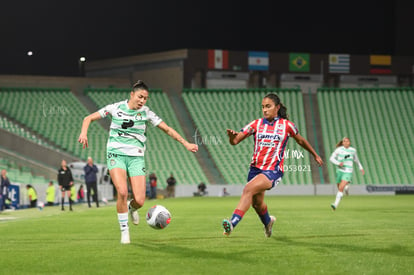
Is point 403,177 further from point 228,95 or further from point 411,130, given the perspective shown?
point 228,95

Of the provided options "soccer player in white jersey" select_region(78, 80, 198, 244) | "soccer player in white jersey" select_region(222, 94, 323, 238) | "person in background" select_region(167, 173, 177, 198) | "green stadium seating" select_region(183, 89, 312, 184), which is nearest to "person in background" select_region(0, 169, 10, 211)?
"soccer player in white jersey" select_region(78, 80, 198, 244)

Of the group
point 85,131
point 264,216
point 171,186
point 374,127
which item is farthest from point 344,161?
point 374,127

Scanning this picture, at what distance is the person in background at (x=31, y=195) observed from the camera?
32534 mm

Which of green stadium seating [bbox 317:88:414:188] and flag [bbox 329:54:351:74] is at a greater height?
flag [bbox 329:54:351:74]

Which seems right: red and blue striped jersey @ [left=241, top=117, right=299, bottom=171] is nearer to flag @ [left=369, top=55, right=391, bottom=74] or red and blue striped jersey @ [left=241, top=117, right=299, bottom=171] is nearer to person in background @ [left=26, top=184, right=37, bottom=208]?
person in background @ [left=26, top=184, right=37, bottom=208]

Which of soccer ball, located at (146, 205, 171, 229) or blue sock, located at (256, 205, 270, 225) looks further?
blue sock, located at (256, 205, 270, 225)

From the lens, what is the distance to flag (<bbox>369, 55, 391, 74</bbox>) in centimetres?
Answer: 6456

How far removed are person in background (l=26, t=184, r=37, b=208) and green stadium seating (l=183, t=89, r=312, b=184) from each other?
2141cm

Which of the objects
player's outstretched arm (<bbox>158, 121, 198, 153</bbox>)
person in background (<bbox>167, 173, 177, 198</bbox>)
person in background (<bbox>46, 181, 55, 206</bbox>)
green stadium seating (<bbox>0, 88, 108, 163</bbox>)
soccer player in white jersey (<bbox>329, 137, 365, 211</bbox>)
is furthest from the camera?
green stadium seating (<bbox>0, 88, 108, 163</bbox>)

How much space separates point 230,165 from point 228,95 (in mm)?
9293

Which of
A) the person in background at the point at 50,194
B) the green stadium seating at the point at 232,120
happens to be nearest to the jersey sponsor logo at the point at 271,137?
the person in background at the point at 50,194

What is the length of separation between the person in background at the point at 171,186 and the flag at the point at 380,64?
1027 inches

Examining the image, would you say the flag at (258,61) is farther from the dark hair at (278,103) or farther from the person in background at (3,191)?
the dark hair at (278,103)

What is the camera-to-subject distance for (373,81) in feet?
214
